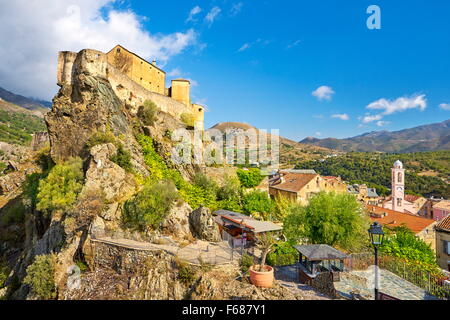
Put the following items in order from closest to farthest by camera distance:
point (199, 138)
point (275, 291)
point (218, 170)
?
point (275, 291)
point (218, 170)
point (199, 138)

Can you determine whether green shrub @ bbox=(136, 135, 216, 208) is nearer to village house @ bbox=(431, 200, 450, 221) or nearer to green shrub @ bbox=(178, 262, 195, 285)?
green shrub @ bbox=(178, 262, 195, 285)

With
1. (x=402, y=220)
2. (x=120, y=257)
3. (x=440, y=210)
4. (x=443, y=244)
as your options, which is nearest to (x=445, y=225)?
(x=443, y=244)

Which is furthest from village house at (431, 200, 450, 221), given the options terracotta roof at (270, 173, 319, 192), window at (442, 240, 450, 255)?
terracotta roof at (270, 173, 319, 192)

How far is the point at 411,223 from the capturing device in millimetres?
29891

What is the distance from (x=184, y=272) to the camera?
9.91 metres

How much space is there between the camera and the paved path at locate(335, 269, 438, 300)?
8805 mm

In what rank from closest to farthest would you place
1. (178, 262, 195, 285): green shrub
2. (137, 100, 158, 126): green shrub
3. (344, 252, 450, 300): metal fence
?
(344, 252, 450, 300): metal fence, (178, 262, 195, 285): green shrub, (137, 100, 158, 126): green shrub

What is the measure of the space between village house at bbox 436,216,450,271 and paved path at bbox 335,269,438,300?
20.0m

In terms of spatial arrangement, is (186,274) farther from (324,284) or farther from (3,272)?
(3,272)

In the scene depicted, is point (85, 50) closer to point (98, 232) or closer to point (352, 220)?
point (98, 232)

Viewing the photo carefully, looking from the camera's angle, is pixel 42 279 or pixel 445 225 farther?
pixel 445 225

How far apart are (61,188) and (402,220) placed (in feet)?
126
